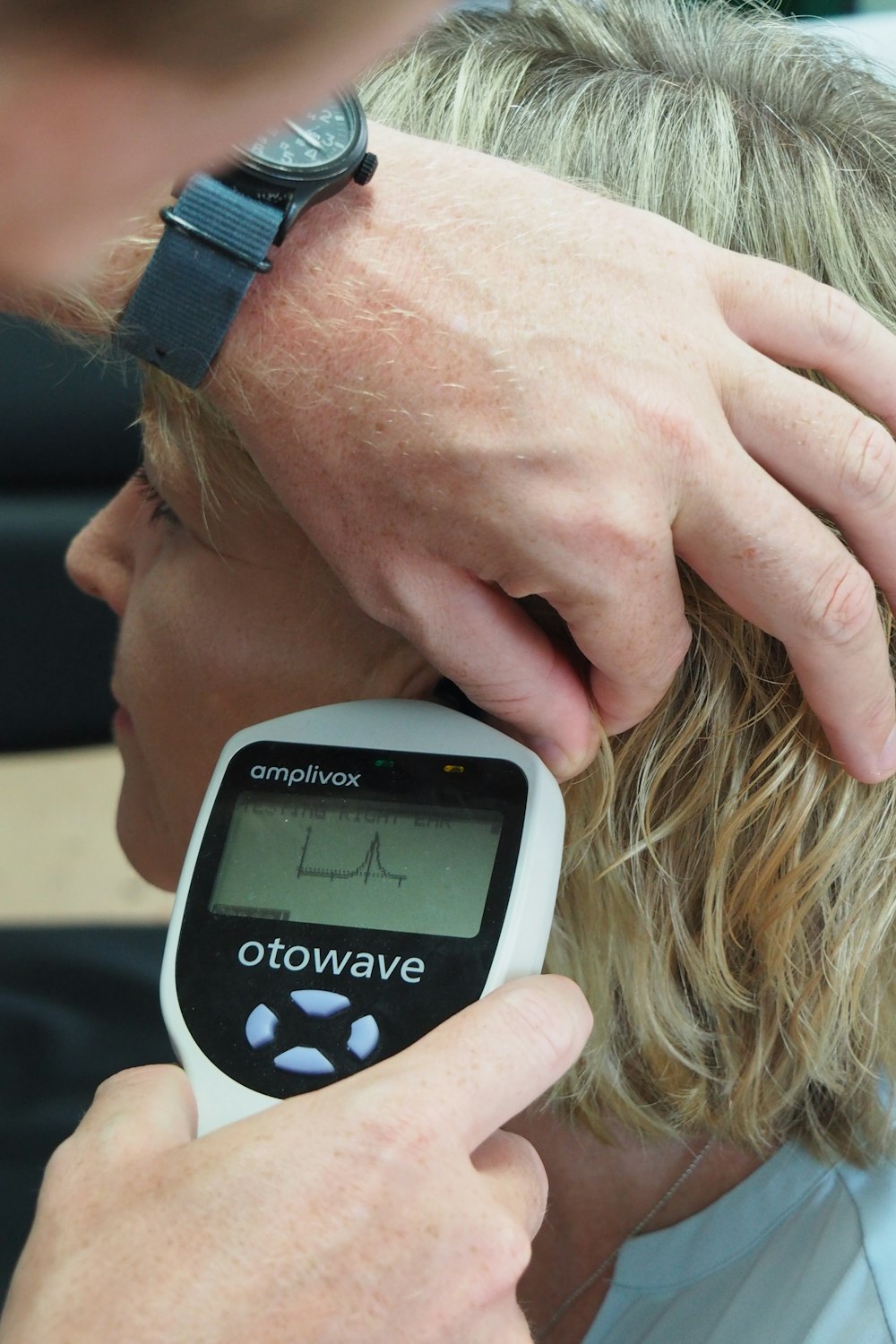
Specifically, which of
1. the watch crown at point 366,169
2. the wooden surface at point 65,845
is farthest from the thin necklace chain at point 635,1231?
the wooden surface at point 65,845

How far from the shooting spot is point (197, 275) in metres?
0.72

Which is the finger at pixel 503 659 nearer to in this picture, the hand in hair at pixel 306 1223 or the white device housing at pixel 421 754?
the white device housing at pixel 421 754

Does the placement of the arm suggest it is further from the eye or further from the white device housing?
the eye

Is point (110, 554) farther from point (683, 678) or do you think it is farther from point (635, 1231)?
point (635, 1231)

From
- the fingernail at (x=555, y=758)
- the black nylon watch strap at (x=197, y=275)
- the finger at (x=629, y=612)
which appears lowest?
the fingernail at (x=555, y=758)

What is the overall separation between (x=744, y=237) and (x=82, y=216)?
594 millimetres

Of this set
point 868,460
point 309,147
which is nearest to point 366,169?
point 309,147

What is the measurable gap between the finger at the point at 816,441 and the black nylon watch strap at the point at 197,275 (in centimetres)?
27

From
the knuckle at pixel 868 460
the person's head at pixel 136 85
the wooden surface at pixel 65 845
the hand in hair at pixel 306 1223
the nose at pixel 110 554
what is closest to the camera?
the person's head at pixel 136 85

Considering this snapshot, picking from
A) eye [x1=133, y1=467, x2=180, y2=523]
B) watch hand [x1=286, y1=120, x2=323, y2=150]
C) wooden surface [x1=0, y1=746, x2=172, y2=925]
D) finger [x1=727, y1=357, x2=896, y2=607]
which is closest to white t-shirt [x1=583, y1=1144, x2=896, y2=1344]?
finger [x1=727, y1=357, x2=896, y2=607]

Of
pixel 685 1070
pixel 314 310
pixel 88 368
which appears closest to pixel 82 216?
pixel 314 310

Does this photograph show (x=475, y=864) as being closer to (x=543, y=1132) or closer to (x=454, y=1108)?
(x=454, y=1108)

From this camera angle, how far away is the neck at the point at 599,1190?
101 cm

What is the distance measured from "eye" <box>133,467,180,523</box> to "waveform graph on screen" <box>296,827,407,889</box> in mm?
308
